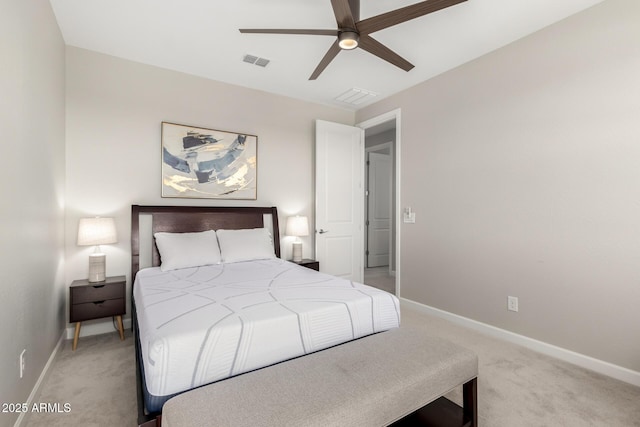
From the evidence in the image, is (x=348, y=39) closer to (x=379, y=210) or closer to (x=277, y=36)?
(x=277, y=36)

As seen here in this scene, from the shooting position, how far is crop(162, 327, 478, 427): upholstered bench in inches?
43.9

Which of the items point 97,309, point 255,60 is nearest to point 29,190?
point 97,309

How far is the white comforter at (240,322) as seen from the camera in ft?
4.44

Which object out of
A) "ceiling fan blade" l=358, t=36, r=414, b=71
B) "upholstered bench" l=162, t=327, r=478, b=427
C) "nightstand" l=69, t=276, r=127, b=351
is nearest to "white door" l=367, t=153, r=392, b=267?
"ceiling fan blade" l=358, t=36, r=414, b=71

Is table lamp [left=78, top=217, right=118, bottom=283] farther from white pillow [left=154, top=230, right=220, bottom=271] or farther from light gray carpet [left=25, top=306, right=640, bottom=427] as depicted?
light gray carpet [left=25, top=306, right=640, bottom=427]

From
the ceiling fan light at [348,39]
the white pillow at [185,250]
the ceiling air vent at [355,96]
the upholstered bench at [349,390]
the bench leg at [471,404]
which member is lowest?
the bench leg at [471,404]

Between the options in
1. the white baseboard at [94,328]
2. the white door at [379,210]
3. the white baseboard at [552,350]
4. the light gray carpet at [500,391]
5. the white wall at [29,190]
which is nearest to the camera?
the white wall at [29,190]

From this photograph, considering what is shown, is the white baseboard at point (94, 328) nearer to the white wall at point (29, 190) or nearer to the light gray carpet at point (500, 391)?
the light gray carpet at point (500, 391)

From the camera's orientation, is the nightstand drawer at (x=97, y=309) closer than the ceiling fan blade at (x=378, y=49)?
No

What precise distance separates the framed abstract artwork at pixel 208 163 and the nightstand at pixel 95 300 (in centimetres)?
108

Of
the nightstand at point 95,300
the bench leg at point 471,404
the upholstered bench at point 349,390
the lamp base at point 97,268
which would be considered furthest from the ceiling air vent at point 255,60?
the bench leg at point 471,404

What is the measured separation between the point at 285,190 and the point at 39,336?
2801 millimetres

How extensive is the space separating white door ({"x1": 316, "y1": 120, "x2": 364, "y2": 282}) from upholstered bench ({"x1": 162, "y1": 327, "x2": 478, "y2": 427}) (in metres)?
2.64

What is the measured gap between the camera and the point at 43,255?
2.18m
